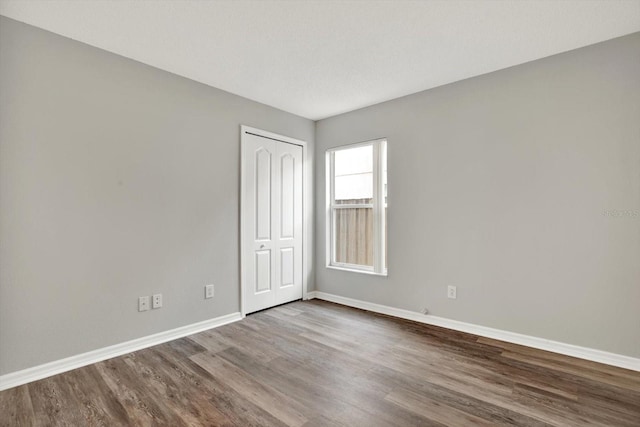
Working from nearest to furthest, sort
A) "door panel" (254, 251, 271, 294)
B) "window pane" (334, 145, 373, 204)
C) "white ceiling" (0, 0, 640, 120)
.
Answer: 1. "white ceiling" (0, 0, 640, 120)
2. "door panel" (254, 251, 271, 294)
3. "window pane" (334, 145, 373, 204)

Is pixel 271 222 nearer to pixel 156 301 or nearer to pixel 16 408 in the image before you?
pixel 156 301

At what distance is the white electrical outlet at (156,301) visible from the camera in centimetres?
286

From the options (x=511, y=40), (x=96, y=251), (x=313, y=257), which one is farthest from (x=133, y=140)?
(x=511, y=40)

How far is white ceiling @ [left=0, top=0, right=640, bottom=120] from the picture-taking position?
6.77ft

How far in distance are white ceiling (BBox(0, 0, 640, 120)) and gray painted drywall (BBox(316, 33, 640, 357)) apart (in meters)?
0.29

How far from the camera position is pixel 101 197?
8.44 ft

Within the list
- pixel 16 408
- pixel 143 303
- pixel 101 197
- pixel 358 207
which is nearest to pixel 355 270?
pixel 358 207

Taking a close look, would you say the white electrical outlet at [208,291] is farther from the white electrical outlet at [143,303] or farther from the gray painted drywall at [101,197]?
the white electrical outlet at [143,303]

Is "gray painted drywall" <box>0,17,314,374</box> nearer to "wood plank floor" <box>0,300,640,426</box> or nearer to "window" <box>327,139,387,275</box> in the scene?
"wood plank floor" <box>0,300,640,426</box>

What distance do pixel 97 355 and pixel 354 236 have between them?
115 inches

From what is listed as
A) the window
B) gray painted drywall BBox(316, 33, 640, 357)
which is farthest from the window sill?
gray painted drywall BBox(316, 33, 640, 357)

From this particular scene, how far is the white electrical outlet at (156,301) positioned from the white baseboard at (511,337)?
7.24 feet

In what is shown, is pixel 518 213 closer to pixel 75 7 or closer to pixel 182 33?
pixel 182 33

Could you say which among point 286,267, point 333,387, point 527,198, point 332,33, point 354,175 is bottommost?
point 333,387
